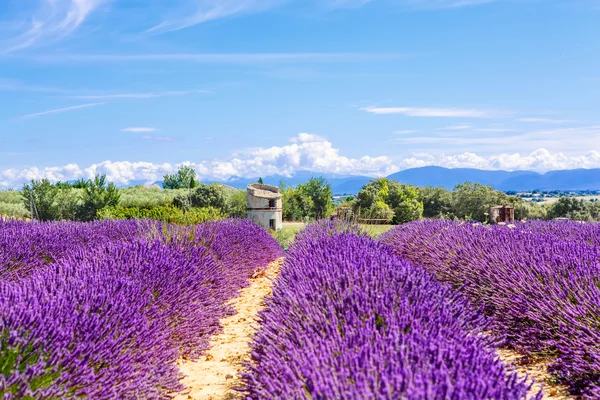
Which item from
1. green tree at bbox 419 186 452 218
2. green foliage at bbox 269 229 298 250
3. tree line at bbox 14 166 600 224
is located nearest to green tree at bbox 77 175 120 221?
tree line at bbox 14 166 600 224

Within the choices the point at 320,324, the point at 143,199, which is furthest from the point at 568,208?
the point at 320,324

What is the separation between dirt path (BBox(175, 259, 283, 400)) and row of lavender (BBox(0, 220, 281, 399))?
0.11 m

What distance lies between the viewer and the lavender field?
195cm

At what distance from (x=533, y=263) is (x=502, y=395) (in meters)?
2.87

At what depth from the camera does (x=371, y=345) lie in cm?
208

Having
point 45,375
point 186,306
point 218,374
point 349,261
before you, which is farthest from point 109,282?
point 349,261

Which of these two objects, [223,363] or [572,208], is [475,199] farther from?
[223,363]

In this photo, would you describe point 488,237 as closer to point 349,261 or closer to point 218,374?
point 349,261

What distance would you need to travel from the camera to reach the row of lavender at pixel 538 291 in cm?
321

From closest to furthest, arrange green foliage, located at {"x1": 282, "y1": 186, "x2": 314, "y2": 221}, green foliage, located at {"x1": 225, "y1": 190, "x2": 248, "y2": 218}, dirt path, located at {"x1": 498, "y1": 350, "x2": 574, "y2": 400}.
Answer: dirt path, located at {"x1": 498, "y1": 350, "x2": 574, "y2": 400}
green foliage, located at {"x1": 225, "y1": 190, "x2": 248, "y2": 218}
green foliage, located at {"x1": 282, "y1": 186, "x2": 314, "y2": 221}

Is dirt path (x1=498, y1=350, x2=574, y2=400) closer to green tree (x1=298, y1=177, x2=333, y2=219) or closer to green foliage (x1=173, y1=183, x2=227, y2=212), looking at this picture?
green foliage (x1=173, y1=183, x2=227, y2=212)

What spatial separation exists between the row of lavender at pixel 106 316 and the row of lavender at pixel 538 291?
2261 mm

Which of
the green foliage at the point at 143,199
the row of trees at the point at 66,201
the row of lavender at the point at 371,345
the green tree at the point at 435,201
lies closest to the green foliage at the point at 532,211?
the green tree at the point at 435,201

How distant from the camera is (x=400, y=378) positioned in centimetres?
169
